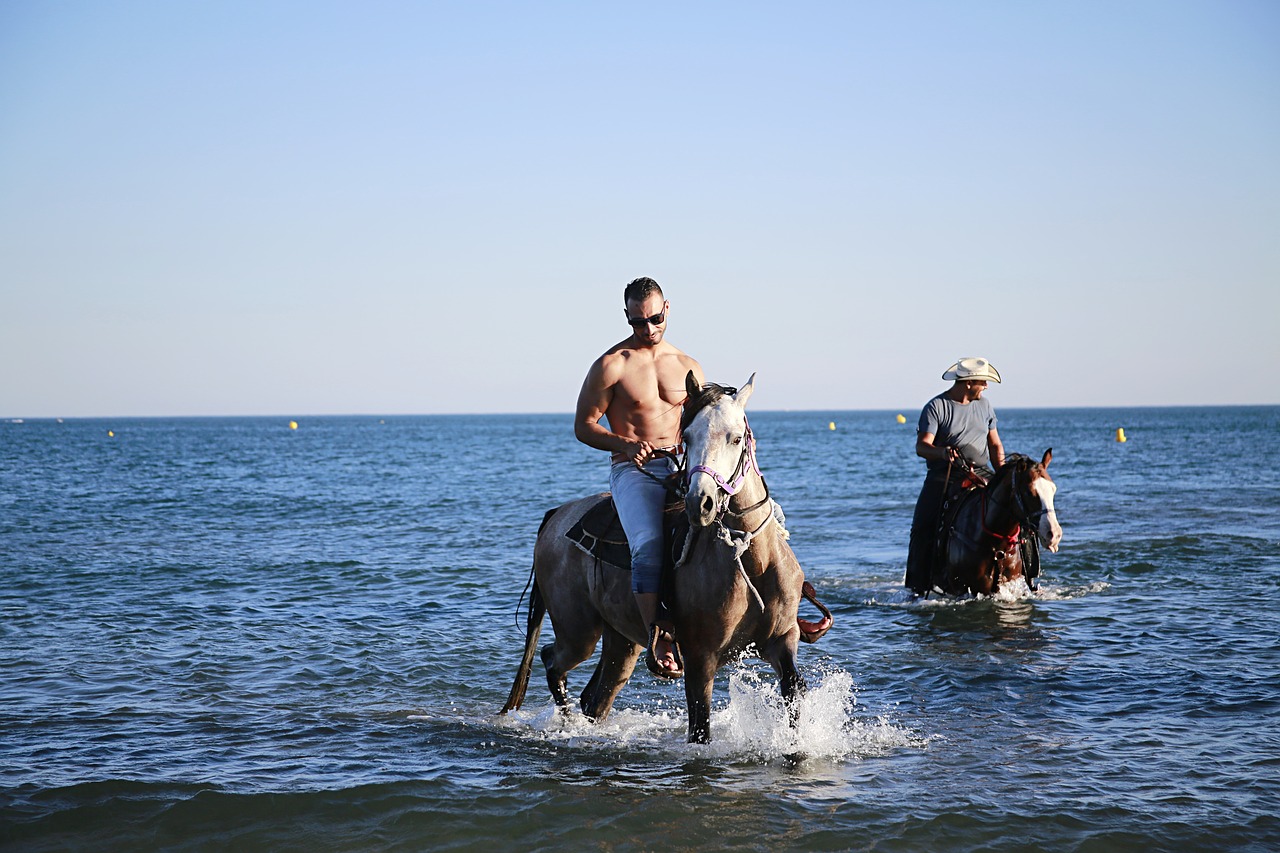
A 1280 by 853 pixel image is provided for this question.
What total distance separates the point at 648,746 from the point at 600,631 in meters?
0.90

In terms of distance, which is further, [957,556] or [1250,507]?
[1250,507]

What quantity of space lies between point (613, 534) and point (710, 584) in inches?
39.5

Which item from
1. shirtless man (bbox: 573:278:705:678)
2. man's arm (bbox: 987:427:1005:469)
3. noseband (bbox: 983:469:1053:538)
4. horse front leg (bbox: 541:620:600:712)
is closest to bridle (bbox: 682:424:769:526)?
shirtless man (bbox: 573:278:705:678)

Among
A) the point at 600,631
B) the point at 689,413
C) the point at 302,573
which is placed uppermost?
the point at 689,413

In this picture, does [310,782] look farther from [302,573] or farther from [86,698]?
[302,573]

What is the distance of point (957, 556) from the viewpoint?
12.8 meters

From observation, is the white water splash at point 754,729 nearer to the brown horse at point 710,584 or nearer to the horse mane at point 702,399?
the brown horse at point 710,584

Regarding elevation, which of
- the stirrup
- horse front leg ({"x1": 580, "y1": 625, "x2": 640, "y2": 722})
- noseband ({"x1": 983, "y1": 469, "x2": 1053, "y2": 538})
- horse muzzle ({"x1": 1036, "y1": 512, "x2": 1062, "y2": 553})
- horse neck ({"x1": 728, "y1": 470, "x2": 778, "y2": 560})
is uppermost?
horse neck ({"x1": 728, "y1": 470, "x2": 778, "y2": 560})

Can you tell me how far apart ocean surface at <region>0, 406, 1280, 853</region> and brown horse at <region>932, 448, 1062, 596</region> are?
15.0 inches

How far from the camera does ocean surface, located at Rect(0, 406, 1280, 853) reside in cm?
623

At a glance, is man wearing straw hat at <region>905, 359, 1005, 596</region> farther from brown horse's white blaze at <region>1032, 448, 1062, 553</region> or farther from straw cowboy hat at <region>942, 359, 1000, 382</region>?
brown horse's white blaze at <region>1032, 448, 1062, 553</region>

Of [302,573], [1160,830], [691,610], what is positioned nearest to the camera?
[1160,830]

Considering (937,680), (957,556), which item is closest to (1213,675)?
(937,680)

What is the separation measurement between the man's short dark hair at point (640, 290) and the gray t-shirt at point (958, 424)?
6.53m
